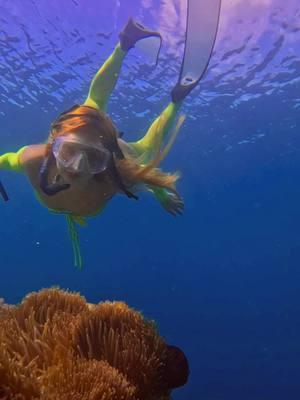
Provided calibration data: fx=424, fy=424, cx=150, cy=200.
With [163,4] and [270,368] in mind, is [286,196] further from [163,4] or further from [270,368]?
[163,4]

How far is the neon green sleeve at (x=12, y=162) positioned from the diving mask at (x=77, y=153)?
133 centimetres

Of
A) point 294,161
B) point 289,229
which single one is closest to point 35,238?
point 289,229

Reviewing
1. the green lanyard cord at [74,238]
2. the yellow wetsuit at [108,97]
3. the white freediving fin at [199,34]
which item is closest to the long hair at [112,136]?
the green lanyard cord at [74,238]

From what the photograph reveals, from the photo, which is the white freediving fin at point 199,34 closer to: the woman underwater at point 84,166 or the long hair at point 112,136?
the woman underwater at point 84,166

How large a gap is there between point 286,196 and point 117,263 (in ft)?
210

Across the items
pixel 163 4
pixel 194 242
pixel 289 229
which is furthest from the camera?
pixel 194 242

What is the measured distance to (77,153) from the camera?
146 inches

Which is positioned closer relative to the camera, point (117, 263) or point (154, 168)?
point (154, 168)

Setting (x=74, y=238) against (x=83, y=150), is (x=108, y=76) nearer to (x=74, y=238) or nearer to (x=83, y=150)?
(x=74, y=238)

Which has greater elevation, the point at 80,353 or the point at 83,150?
the point at 83,150

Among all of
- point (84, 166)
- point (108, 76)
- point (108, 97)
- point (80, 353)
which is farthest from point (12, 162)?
point (108, 76)

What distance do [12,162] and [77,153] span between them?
1693 mm

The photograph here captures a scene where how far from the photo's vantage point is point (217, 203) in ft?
219

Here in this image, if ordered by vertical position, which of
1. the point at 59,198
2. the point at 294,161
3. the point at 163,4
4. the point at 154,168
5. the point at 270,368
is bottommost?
the point at 59,198
